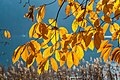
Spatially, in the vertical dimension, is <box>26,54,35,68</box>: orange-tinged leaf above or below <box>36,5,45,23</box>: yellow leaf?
below

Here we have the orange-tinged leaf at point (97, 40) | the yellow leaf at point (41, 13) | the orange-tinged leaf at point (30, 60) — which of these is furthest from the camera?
the yellow leaf at point (41, 13)

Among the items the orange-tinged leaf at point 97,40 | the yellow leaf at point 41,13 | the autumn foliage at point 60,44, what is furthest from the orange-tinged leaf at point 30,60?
the orange-tinged leaf at point 97,40

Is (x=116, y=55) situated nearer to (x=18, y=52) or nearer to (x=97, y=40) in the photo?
(x=97, y=40)

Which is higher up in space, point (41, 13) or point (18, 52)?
point (41, 13)

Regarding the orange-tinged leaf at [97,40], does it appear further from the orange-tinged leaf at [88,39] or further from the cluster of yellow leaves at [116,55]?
the cluster of yellow leaves at [116,55]

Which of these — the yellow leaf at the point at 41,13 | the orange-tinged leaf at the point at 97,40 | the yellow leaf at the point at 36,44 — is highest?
the yellow leaf at the point at 41,13

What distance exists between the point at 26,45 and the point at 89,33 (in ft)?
0.81

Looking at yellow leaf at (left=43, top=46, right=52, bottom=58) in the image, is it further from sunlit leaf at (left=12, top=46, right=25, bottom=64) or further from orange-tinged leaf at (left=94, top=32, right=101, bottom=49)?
orange-tinged leaf at (left=94, top=32, right=101, bottom=49)

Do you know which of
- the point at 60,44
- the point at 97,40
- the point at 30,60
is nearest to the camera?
the point at 97,40

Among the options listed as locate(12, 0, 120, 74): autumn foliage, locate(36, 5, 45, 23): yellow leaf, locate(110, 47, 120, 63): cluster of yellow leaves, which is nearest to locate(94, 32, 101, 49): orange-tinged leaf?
locate(12, 0, 120, 74): autumn foliage

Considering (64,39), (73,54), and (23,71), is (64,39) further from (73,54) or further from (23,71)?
(23,71)

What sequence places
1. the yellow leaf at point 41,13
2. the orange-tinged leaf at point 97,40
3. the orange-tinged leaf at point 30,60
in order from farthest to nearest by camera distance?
the yellow leaf at point 41,13, the orange-tinged leaf at point 30,60, the orange-tinged leaf at point 97,40

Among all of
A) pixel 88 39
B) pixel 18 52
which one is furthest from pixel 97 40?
pixel 18 52

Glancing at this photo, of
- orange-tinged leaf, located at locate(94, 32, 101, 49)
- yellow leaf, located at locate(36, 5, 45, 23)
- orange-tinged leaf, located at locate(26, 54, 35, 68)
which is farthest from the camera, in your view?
yellow leaf, located at locate(36, 5, 45, 23)
